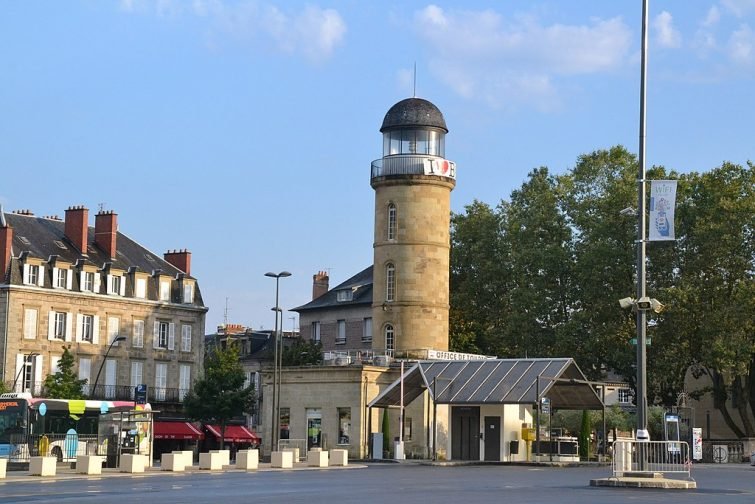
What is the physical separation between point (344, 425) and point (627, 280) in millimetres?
17080

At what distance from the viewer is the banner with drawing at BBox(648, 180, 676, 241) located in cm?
2908

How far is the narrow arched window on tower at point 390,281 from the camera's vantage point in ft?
191

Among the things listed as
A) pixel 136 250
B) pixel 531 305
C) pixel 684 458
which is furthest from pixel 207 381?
pixel 684 458

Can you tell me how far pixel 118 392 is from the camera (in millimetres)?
68812

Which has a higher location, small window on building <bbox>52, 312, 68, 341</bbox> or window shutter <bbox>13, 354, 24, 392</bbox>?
small window on building <bbox>52, 312, 68, 341</bbox>

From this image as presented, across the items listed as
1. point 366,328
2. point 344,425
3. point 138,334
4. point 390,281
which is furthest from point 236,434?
point 390,281

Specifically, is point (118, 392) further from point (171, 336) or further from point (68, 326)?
point (171, 336)

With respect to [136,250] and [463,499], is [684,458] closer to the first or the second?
[463,499]

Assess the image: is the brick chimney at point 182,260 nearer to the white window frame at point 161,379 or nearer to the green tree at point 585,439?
the white window frame at point 161,379

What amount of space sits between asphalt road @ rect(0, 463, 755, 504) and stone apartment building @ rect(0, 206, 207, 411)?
3168 cm

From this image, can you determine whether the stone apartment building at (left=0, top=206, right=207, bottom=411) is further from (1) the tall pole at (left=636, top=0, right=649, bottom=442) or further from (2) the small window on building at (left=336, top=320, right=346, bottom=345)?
(1) the tall pole at (left=636, top=0, right=649, bottom=442)

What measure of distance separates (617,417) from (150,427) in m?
26.8

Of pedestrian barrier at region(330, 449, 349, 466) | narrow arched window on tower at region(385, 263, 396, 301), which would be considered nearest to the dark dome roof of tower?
narrow arched window on tower at region(385, 263, 396, 301)

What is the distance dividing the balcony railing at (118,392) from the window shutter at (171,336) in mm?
2529
